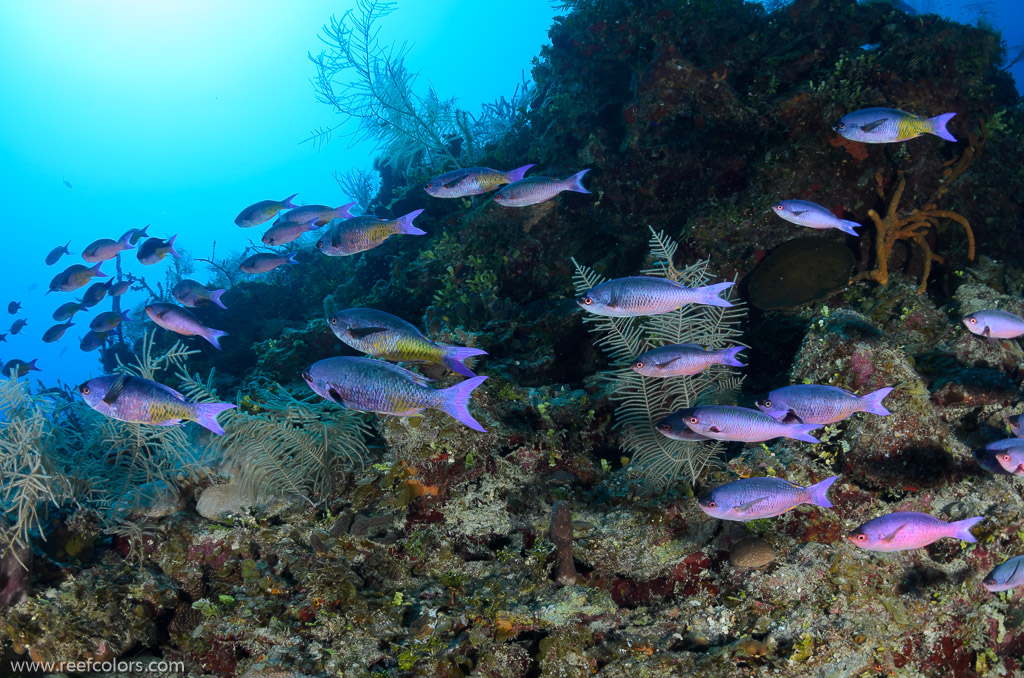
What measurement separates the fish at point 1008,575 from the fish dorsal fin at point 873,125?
3.77m

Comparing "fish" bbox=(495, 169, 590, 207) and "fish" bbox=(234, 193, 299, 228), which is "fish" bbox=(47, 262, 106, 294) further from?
"fish" bbox=(495, 169, 590, 207)

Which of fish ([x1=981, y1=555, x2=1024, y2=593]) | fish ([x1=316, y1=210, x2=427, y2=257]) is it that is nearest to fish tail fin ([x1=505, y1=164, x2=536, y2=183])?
fish ([x1=316, y1=210, x2=427, y2=257])

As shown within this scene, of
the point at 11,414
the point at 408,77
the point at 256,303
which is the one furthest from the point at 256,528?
the point at 408,77

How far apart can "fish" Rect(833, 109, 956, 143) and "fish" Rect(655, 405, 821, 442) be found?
320 cm

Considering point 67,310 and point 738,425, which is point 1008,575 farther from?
point 67,310

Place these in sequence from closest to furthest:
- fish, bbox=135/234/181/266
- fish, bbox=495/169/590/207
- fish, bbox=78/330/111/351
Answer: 1. fish, bbox=495/169/590/207
2. fish, bbox=135/234/181/266
3. fish, bbox=78/330/111/351

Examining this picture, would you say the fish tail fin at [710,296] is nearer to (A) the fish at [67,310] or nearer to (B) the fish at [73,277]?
(B) the fish at [73,277]

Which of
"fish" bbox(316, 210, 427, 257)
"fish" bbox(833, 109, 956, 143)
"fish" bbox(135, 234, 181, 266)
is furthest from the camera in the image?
"fish" bbox(135, 234, 181, 266)

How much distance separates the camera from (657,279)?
314 cm

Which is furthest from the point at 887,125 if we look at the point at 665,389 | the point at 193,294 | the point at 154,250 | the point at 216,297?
the point at 154,250

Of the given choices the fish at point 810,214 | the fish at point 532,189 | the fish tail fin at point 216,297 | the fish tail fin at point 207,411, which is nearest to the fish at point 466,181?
the fish at point 532,189

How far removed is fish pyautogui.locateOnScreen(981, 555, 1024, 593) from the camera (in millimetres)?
2979

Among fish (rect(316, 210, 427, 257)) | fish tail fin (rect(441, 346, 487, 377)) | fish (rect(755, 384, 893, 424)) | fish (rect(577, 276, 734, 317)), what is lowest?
fish (rect(755, 384, 893, 424))

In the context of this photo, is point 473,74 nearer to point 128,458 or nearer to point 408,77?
point 408,77
